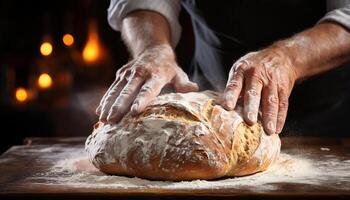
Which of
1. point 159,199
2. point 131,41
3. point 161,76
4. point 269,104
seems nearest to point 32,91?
point 131,41

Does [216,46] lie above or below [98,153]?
above

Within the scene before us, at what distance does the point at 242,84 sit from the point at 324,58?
52cm

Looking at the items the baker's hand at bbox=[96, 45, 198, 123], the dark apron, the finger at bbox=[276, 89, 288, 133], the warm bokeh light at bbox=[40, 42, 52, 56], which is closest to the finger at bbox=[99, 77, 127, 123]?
the baker's hand at bbox=[96, 45, 198, 123]

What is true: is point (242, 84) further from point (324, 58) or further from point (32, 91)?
point (32, 91)

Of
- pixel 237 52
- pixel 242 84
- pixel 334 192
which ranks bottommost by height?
pixel 334 192

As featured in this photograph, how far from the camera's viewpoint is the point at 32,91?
14.3ft

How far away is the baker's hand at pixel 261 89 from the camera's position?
6.71 ft

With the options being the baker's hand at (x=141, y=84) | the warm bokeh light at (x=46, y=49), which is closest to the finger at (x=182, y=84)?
the baker's hand at (x=141, y=84)

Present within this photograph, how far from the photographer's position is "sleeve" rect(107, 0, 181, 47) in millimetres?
2845

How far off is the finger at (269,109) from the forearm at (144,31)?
0.60 metres

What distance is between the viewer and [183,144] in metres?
1.89

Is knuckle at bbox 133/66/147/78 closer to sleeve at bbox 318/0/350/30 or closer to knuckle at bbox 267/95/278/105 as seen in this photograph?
knuckle at bbox 267/95/278/105

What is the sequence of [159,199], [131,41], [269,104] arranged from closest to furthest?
[159,199] < [269,104] < [131,41]

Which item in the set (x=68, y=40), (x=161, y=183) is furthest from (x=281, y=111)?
(x=68, y=40)
